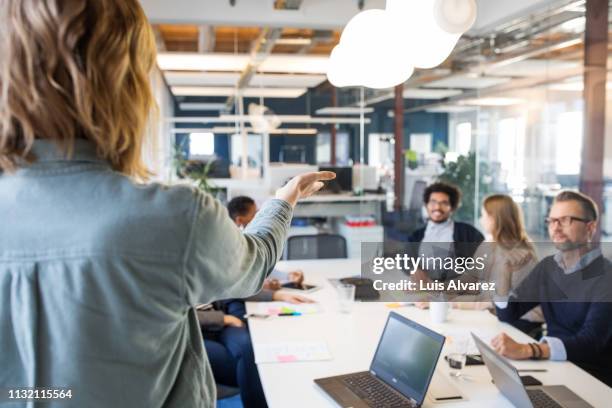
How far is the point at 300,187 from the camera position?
1.17 metres

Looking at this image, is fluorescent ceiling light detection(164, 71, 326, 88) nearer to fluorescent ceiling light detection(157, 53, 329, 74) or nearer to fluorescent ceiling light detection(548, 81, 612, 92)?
fluorescent ceiling light detection(157, 53, 329, 74)

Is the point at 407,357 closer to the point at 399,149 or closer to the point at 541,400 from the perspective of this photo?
the point at 541,400

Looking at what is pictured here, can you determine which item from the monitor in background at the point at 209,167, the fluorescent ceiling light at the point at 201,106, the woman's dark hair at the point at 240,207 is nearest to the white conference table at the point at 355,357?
the woman's dark hair at the point at 240,207

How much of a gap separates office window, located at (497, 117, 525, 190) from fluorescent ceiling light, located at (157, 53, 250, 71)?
9.75 feet

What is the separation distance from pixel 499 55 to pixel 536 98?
2.41ft

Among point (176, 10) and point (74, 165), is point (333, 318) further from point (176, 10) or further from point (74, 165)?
point (176, 10)

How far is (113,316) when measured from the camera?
0.80 meters

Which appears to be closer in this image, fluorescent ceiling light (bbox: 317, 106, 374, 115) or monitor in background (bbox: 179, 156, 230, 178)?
monitor in background (bbox: 179, 156, 230, 178)

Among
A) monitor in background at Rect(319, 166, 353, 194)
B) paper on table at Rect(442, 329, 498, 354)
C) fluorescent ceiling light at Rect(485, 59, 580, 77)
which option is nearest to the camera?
paper on table at Rect(442, 329, 498, 354)

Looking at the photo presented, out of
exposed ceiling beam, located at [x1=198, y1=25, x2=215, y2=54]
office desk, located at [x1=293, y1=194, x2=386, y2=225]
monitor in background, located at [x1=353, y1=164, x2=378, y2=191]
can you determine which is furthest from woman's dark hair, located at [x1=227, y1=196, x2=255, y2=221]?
monitor in background, located at [x1=353, y1=164, x2=378, y2=191]

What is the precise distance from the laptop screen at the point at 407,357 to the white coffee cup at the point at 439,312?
2.24ft

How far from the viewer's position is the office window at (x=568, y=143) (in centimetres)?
406

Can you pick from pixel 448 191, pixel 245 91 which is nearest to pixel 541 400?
pixel 448 191

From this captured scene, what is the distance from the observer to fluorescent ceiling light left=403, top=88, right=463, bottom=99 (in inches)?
305
